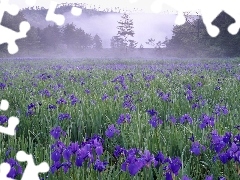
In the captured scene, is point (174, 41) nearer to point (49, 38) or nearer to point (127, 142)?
point (49, 38)

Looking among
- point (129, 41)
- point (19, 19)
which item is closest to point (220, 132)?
point (19, 19)

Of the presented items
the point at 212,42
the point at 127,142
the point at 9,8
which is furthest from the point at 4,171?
the point at 212,42

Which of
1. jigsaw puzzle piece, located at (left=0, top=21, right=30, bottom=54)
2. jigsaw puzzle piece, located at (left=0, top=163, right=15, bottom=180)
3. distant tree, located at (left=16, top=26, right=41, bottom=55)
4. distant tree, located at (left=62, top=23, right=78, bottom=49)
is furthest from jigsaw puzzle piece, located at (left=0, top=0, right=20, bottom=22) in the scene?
distant tree, located at (left=62, top=23, right=78, bottom=49)

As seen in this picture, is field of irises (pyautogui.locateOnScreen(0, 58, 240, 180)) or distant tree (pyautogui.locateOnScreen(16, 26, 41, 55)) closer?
field of irises (pyautogui.locateOnScreen(0, 58, 240, 180))

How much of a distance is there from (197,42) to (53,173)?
51110mm

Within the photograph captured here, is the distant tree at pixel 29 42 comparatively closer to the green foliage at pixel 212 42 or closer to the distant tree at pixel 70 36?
the distant tree at pixel 70 36

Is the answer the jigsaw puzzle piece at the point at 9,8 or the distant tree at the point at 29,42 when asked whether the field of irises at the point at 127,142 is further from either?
the distant tree at the point at 29,42

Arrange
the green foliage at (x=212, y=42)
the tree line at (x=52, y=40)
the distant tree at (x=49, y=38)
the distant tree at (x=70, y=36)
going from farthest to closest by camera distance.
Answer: the distant tree at (x=70, y=36) → the distant tree at (x=49, y=38) → the tree line at (x=52, y=40) → the green foliage at (x=212, y=42)

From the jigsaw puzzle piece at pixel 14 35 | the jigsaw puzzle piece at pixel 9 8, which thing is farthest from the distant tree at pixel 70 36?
the jigsaw puzzle piece at pixel 14 35

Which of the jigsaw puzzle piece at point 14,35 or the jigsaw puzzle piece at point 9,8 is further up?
the jigsaw puzzle piece at point 9,8

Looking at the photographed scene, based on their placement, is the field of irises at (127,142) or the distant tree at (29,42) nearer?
the field of irises at (127,142)

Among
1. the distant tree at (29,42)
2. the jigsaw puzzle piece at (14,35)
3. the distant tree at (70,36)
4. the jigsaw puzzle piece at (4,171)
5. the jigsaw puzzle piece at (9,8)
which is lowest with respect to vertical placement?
the jigsaw puzzle piece at (4,171)

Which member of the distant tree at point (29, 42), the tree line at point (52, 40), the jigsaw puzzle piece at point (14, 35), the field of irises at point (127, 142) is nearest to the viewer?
the field of irises at point (127, 142)

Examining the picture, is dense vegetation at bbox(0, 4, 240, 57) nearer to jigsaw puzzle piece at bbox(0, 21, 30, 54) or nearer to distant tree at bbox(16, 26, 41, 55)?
distant tree at bbox(16, 26, 41, 55)
